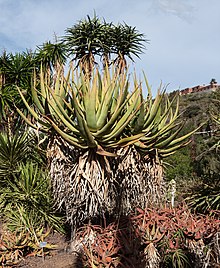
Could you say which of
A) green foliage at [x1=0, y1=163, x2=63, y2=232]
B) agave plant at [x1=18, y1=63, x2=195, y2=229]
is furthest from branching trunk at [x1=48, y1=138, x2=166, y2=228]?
green foliage at [x1=0, y1=163, x2=63, y2=232]

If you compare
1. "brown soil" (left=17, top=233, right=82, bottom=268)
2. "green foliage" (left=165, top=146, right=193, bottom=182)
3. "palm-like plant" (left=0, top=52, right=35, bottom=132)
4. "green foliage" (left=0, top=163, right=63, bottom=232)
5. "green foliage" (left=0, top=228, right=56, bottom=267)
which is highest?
"palm-like plant" (left=0, top=52, right=35, bottom=132)

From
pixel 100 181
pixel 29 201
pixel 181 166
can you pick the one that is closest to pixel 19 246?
pixel 29 201

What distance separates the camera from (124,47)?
11.1 m

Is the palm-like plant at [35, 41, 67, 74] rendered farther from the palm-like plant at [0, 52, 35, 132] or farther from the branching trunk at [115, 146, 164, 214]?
the branching trunk at [115, 146, 164, 214]

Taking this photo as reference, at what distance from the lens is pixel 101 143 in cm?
524

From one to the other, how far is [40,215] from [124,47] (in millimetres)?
6168

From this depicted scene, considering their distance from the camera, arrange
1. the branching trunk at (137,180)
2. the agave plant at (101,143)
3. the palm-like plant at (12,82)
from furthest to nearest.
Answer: the palm-like plant at (12,82) → the branching trunk at (137,180) → the agave plant at (101,143)

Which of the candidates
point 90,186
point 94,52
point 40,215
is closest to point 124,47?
point 94,52

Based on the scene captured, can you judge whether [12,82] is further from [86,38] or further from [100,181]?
[100,181]

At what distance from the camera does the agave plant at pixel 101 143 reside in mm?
5113

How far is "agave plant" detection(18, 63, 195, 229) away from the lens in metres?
5.11

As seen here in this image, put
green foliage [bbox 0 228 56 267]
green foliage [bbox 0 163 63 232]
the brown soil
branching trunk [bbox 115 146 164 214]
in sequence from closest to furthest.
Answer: branching trunk [bbox 115 146 164 214] → the brown soil → green foliage [bbox 0 228 56 267] → green foliage [bbox 0 163 63 232]

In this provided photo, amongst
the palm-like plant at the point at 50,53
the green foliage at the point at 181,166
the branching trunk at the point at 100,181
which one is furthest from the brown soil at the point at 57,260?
the green foliage at the point at 181,166

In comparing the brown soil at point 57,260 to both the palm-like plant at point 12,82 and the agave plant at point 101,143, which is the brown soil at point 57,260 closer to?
the agave plant at point 101,143
